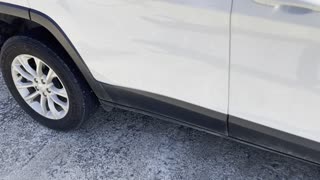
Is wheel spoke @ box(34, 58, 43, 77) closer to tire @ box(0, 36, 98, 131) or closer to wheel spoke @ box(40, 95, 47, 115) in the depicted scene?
tire @ box(0, 36, 98, 131)

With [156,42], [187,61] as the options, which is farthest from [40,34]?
[187,61]

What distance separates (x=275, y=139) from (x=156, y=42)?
762 millimetres

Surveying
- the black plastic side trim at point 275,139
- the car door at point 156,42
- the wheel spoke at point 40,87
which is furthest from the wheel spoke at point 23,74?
the black plastic side trim at point 275,139

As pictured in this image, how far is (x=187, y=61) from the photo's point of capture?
6.68 feet

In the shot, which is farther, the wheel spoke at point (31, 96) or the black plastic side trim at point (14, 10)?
the wheel spoke at point (31, 96)

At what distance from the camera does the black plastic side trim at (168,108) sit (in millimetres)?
2217

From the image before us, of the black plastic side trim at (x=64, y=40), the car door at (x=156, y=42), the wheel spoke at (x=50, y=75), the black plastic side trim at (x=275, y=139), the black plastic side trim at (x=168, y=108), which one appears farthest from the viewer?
the wheel spoke at (x=50, y=75)

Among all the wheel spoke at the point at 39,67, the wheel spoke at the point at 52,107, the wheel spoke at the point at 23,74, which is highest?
the wheel spoke at the point at 39,67

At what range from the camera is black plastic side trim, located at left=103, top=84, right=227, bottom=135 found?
2.22 metres

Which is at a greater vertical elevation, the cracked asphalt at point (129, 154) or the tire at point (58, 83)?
the tire at point (58, 83)

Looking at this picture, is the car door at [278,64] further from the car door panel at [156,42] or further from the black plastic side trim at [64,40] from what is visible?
the black plastic side trim at [64,40]

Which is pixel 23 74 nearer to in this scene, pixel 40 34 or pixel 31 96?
pixel 31 96

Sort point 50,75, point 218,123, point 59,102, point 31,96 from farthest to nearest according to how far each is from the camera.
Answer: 1. point 31,96
2. point 59,102
3. point 50,75
4. point 218,123

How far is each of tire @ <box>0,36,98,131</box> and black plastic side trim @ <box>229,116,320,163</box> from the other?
97 centimetres
